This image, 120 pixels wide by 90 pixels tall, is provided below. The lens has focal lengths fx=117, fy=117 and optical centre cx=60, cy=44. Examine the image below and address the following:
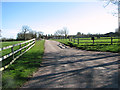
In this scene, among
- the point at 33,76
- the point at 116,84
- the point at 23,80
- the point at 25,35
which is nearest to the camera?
the point at 116,84

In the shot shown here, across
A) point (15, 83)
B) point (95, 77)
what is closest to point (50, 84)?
point (15, 83)

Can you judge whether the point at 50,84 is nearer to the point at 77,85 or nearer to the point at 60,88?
the point at 60,88

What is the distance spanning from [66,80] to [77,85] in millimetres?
563

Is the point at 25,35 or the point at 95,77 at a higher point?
the point at 25,35

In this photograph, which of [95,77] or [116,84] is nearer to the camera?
[116,84]


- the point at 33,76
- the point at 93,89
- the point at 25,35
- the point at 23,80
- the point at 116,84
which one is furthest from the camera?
the point at 25,35

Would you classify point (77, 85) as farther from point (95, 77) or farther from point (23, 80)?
point (23, 80)

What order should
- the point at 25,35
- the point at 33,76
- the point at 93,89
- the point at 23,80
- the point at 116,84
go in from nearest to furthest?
the point at 93,89
the point at 116,84
the point at 23,80
the point at 33,76
the point at 25,35

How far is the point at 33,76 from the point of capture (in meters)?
4.69

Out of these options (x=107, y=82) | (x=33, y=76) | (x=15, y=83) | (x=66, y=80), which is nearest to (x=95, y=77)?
(x=107, y=82)

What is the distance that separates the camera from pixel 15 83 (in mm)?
3883

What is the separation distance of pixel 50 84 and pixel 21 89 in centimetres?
90

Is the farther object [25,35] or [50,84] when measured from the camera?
[25,35]

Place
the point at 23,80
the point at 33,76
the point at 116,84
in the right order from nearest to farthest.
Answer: the point at 116,84
the point at 23,80
the point at 33,76
